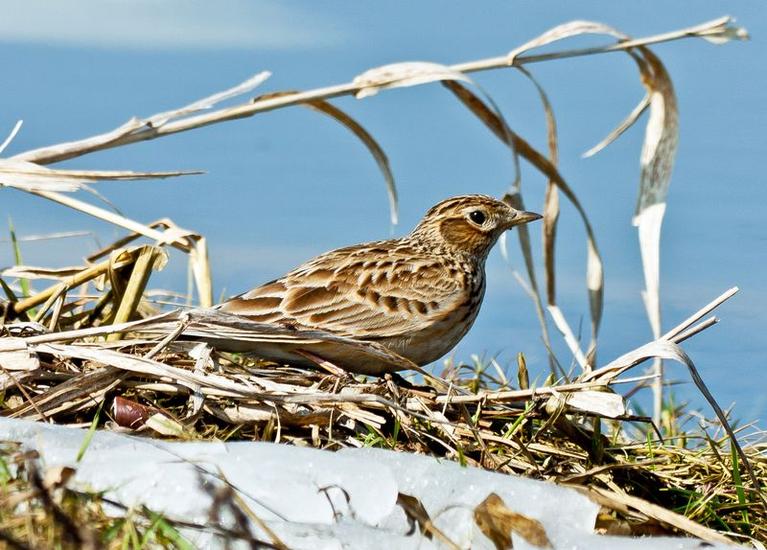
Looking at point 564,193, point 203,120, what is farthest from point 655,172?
point 203,120

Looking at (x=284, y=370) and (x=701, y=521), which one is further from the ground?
(x=284, y=370)

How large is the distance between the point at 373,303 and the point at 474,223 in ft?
4.00

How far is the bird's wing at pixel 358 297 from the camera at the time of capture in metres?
5.87

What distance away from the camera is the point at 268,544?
354 cm

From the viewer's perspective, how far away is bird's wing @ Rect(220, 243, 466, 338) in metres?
5.87

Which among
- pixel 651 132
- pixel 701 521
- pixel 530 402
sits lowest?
pixel 701 521

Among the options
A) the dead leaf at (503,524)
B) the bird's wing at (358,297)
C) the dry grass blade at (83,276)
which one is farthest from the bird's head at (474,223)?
the dead leaf at (503,524)

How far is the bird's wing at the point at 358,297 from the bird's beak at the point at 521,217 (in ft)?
2.33

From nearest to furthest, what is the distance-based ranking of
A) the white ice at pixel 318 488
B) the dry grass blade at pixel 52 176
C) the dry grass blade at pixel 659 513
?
1. the white ice at pixel 318 488
2. the dry grass blade at pixel 659 513
3. the dry grass blade at pixel 52 176

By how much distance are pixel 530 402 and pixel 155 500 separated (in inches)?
71.9

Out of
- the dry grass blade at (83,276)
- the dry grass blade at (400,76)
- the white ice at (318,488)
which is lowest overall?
the white ice at (318,488)

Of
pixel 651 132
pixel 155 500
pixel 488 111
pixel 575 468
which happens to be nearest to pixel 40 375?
pixel 155 500

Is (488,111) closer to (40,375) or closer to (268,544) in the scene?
(40,375)

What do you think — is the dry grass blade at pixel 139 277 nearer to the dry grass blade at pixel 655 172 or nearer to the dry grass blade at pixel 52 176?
the dry grass blade at pixel 52 176
